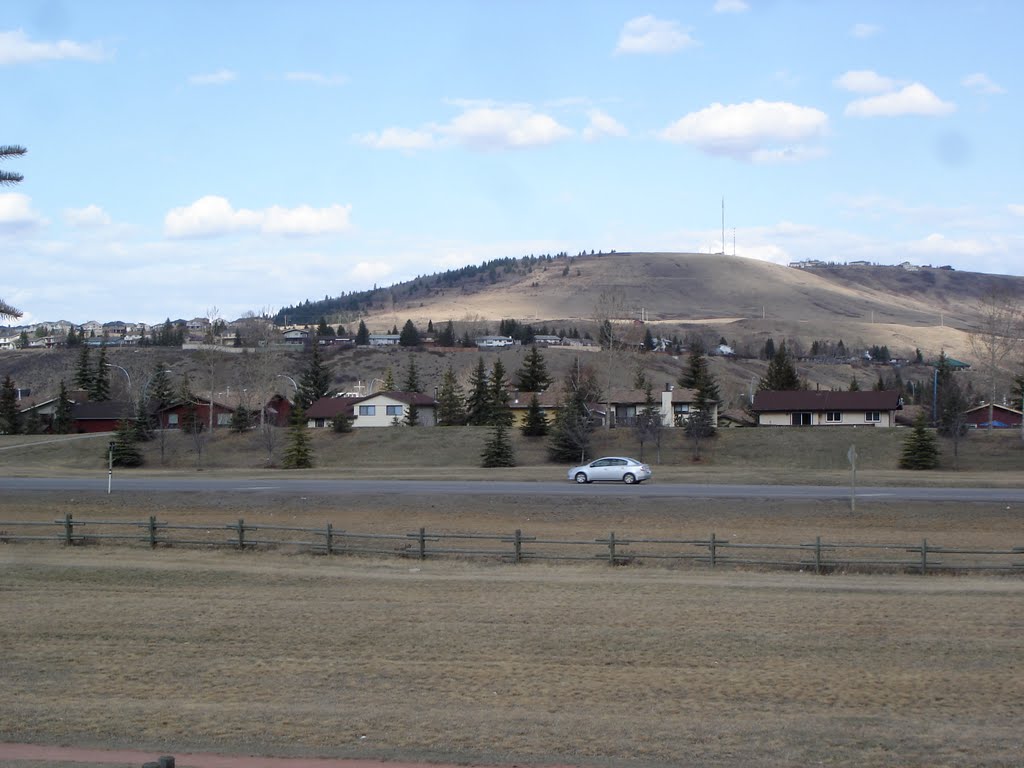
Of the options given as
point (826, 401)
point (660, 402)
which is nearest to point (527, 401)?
point (660, 402)

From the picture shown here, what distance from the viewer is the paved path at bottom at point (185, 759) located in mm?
11633

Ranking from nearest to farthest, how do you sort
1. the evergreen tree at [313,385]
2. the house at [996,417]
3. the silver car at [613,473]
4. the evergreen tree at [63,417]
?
the silver car at [613,473], the evergreen tree at [63,417], the house at [996,417], the evergreen tree at [313,385]

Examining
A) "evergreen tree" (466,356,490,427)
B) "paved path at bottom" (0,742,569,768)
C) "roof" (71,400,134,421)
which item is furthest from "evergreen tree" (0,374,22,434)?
"paved path at bottom" (0,742,569,768)

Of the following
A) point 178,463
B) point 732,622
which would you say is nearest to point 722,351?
point 178,463

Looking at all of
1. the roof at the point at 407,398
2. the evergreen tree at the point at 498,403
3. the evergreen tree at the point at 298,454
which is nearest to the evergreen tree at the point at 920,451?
the evergreen tree at the point at 498,403

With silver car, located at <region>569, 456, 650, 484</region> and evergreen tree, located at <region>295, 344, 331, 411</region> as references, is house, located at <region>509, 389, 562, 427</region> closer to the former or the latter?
evergreen tree, located at <region>295, 344, 331, 411</region>

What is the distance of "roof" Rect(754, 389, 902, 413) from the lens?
82375 millimetres

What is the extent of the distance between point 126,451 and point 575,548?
47.3 metres

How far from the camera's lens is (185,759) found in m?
11.7

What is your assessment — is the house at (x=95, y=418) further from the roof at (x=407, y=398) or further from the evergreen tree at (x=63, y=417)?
the roof at (x=407, y=398)

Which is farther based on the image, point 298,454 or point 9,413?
point 9,413

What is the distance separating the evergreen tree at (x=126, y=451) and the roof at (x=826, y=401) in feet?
159

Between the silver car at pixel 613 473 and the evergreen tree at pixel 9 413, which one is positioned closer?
the silver car at pixel 613 473

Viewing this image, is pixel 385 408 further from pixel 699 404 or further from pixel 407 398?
pixel 699 404
